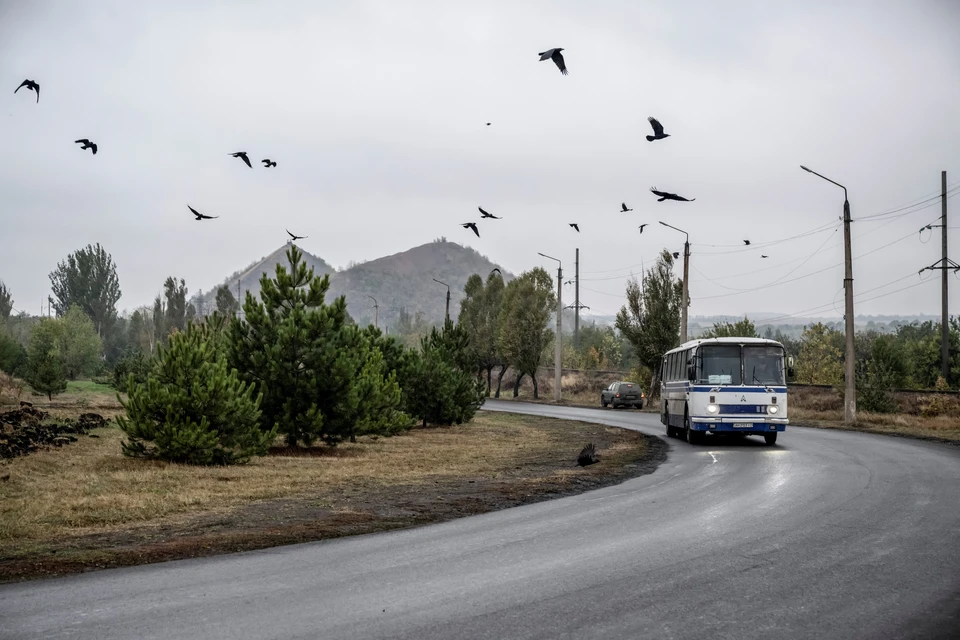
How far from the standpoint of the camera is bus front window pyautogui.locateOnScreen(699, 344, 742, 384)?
79.6 feet

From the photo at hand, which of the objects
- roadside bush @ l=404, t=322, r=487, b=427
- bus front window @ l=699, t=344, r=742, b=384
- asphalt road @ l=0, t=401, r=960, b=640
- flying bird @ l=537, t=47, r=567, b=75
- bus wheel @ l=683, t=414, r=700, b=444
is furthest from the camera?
roadside bush @ l=404, t=322, r=487, b=427

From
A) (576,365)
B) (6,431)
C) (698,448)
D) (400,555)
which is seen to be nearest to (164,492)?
(400,555)

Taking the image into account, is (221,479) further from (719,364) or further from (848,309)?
(848,309)

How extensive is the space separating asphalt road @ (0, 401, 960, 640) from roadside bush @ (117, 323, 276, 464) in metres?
8.50

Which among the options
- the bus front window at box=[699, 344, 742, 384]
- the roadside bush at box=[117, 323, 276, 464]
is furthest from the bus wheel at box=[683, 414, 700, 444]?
the roadside bush at box=[117, 323, 276, 464]

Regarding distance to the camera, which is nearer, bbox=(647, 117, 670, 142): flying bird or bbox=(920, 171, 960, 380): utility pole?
bbox=(647, 117, 670, 142): flying bird

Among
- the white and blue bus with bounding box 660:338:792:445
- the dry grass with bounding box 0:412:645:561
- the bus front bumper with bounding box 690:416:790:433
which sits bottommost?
the dry grass with bounding box 0:412:645:561

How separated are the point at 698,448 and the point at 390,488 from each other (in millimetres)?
11327

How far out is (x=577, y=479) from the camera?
55.1 ft

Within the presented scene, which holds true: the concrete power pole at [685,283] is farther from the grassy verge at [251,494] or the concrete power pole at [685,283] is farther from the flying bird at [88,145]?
the flying bird at [88,145]

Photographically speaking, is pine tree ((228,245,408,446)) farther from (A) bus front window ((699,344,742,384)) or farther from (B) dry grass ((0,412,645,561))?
(A) bus front window ((699,344,742,384))

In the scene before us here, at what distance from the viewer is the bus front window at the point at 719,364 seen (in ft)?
79.6

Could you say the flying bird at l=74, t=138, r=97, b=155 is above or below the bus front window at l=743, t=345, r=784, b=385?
above

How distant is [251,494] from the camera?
14641 mm
